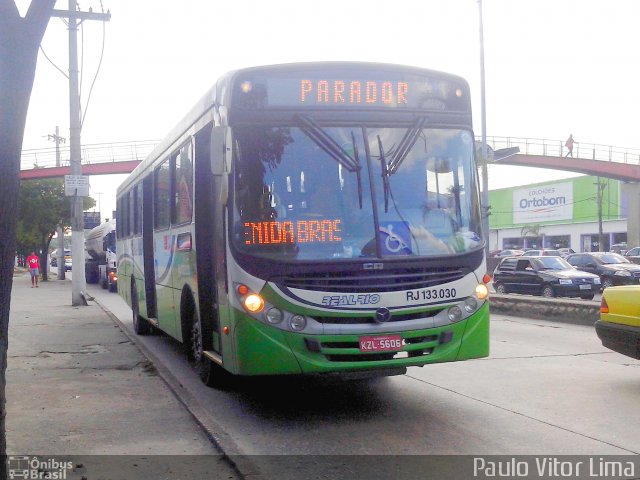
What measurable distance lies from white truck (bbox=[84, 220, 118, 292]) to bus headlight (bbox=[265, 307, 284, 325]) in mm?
22299

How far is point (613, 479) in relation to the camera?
529cm

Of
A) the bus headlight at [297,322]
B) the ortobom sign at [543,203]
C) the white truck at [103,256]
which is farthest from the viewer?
the ortobom sign at [543,203]

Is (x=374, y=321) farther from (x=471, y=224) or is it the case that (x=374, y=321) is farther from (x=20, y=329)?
(x=20, y=329)

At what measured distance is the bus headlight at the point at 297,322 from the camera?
6637 millimetres

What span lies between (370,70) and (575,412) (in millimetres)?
3843

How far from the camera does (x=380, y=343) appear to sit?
265 inches

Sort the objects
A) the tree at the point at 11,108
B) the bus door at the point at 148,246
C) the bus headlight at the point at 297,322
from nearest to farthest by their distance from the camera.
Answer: the tree at the point at 11,108 → the bus headlight at the point at 297,322 → the bus door at the point at 148,246

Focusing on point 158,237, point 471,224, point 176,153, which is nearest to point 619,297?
point 471,224

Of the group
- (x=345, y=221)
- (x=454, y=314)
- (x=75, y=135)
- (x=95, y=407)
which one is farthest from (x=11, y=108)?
(x=75, y=135)

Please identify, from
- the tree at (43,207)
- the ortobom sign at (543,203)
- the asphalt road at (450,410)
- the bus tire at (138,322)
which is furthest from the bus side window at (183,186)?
the ortobom sign at (543,203)

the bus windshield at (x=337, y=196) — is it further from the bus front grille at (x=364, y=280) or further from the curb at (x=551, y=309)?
the curb at (x=551, y=309)

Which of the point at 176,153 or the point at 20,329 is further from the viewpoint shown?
the point at 20,329

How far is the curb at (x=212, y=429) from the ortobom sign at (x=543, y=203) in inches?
2567

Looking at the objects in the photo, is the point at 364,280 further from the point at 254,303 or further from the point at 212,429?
the point at 212,429
